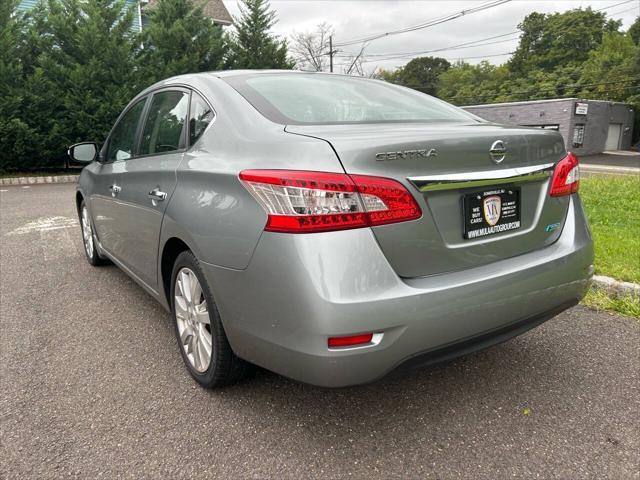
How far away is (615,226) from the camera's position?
5418 mm

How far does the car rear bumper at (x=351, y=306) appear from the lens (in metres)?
1.63

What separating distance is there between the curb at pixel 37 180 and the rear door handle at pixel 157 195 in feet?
38.3

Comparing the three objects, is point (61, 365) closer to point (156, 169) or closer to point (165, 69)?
point (156, 169)

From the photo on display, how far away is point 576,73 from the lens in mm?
48875

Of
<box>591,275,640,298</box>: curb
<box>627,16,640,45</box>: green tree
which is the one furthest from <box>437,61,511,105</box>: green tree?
<box>591,275,640,298</box>: curb

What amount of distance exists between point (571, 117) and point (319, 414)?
35.1m

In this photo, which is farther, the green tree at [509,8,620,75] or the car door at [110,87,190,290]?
the green tree at [509,8,620,75]

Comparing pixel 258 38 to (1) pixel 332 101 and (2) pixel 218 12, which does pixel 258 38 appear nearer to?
(2) pixel 218 12

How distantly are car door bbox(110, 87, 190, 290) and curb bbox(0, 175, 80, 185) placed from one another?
1087 cm

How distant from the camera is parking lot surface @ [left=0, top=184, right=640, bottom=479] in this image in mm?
1860

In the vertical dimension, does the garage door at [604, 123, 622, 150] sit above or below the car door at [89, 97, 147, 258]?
below

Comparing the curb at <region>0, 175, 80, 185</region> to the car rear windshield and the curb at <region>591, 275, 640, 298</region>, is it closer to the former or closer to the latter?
the car rear windshield

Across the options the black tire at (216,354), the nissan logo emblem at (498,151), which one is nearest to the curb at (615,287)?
the nissan logo emblem at (498,151)

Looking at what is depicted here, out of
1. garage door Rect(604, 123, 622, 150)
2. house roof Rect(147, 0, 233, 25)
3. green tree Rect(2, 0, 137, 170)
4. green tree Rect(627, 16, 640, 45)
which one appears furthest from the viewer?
green tree Rect(627, 16, 640, 45)
